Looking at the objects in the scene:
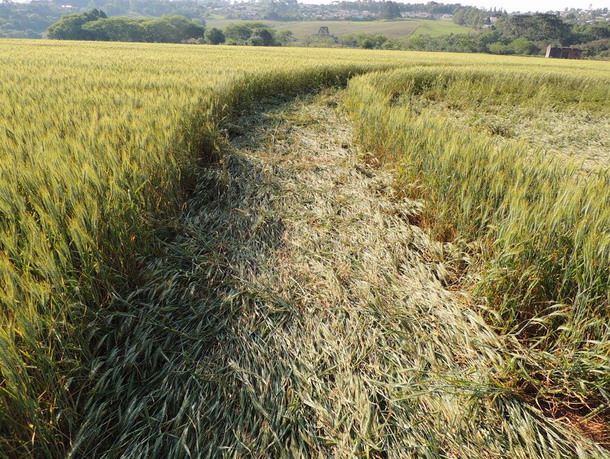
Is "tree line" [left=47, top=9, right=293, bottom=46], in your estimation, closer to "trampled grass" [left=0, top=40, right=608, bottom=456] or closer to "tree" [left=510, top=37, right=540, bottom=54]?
"tree" [left=510, top=37, right=540, bottom=54]

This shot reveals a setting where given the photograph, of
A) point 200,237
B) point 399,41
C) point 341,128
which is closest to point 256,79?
point 341,128

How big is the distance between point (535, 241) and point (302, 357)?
1.32 metres

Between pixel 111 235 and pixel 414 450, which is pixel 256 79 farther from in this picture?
pixel 414 450

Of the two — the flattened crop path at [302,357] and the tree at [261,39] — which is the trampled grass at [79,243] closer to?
the flattened crop path at [302,357]

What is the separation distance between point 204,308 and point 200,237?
2.24 feet

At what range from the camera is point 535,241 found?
1.47m

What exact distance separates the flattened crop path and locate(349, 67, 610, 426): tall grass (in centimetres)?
16

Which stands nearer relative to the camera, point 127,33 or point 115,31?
point 127,33

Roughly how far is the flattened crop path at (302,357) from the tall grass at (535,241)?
165 mm

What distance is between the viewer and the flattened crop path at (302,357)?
1.10 metres

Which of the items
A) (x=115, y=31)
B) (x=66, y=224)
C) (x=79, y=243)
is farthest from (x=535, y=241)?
(x=115, y=31)

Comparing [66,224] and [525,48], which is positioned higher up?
[525,48]

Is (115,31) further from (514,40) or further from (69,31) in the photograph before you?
(514,40)

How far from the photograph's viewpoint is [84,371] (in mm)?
1108
